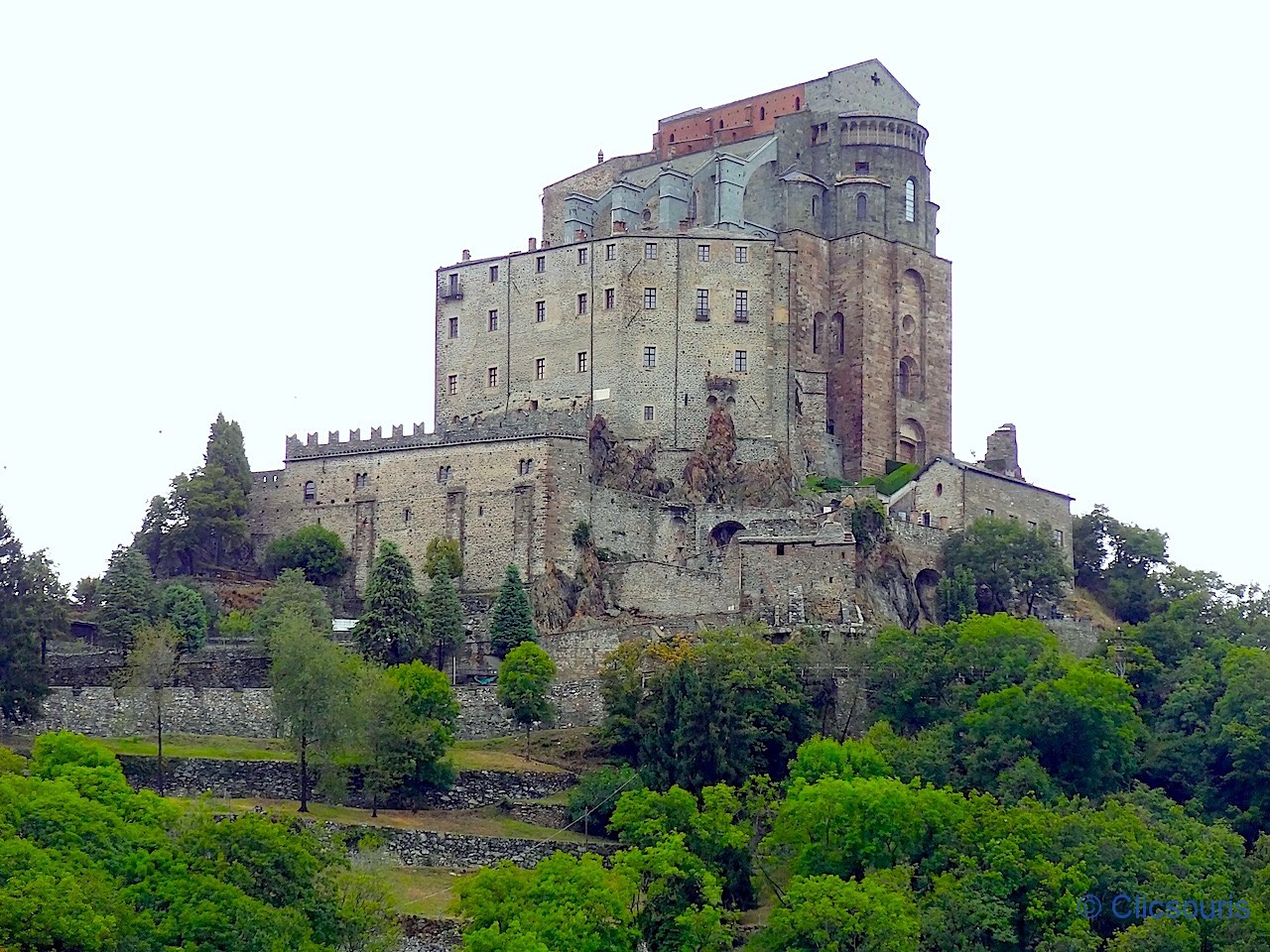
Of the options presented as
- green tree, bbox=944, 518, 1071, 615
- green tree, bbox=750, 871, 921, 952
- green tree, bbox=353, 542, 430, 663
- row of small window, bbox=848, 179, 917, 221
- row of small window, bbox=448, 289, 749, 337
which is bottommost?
green tree, bbox=750, 871, 921, 952

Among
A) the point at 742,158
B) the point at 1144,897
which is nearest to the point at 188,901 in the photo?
the point at 1144,897

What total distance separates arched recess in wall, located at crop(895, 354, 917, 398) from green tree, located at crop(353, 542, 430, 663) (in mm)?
26455

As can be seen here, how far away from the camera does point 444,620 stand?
336 ft

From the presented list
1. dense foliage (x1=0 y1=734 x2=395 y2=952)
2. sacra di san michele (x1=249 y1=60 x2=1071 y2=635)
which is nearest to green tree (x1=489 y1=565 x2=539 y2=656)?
sacra di san michele (x1=249 y1=60 x2=1071 y2=635)

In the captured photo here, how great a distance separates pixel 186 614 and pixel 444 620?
8447 millimetres

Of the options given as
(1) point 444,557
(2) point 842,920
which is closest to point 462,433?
(1) point 444,557

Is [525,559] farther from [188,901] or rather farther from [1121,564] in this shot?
[188,901]

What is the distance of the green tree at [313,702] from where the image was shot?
293 feet

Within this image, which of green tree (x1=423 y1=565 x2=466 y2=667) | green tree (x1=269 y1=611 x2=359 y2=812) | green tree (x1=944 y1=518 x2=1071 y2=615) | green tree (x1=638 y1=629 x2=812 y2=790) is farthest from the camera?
green tree (x1=944 y1=518 x2=1071 y2=615)

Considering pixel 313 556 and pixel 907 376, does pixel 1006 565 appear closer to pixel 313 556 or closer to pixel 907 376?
pixel 907 376

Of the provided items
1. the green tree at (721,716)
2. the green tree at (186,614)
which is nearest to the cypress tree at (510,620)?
the green tree at (721,716)

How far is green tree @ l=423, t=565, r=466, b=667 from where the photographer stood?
102m

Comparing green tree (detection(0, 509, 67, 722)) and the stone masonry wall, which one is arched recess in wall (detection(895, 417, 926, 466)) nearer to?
the stone masonry wall

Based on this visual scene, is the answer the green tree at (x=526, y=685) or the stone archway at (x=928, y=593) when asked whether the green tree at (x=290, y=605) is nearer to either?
the green tree at (x=526, y=685)
